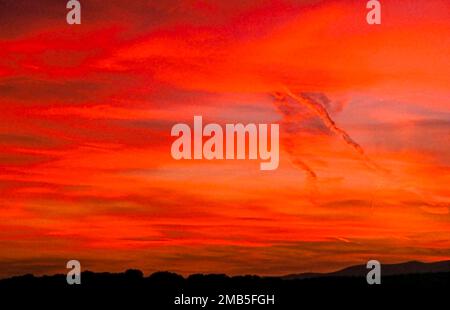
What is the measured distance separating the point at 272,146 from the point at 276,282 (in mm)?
2984

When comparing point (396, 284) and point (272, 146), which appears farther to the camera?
point (396, 284)

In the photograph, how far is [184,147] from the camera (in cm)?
1689
